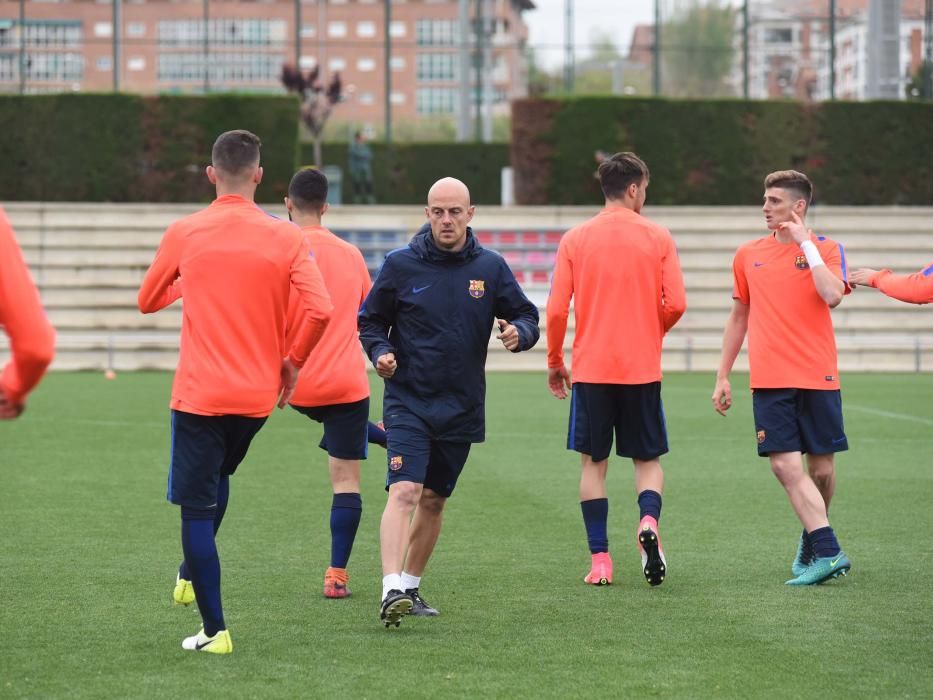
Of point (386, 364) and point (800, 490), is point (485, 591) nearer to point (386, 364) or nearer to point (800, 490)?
point (386, 364)

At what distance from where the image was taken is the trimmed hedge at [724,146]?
27703mm

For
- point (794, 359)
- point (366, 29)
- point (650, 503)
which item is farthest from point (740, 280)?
point (366, 29)

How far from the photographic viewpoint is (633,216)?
25.5 ft

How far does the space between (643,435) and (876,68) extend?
24.1 metres

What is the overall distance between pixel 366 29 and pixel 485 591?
2873 centimetres

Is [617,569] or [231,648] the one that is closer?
[231,648]

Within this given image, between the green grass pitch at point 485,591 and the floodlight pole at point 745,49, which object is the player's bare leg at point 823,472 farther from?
the floodlight pole at point 745,49

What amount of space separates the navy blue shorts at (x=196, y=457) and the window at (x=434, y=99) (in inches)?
1129

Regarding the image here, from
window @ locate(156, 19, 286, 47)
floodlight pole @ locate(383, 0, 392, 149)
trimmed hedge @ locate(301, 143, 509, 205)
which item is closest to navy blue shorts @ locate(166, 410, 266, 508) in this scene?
trimmed hedge @ locate(301, 143, 509, 205)

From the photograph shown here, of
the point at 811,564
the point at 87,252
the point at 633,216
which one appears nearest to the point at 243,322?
the point at 633,216

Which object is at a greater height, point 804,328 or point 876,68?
point 876,68

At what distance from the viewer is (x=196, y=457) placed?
5.84 metres

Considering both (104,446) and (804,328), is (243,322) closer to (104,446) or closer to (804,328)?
(804,328)

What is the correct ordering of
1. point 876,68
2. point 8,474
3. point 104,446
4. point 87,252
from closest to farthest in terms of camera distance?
point 8,474 < point 104,446 < point 87,252 < point 876,68
